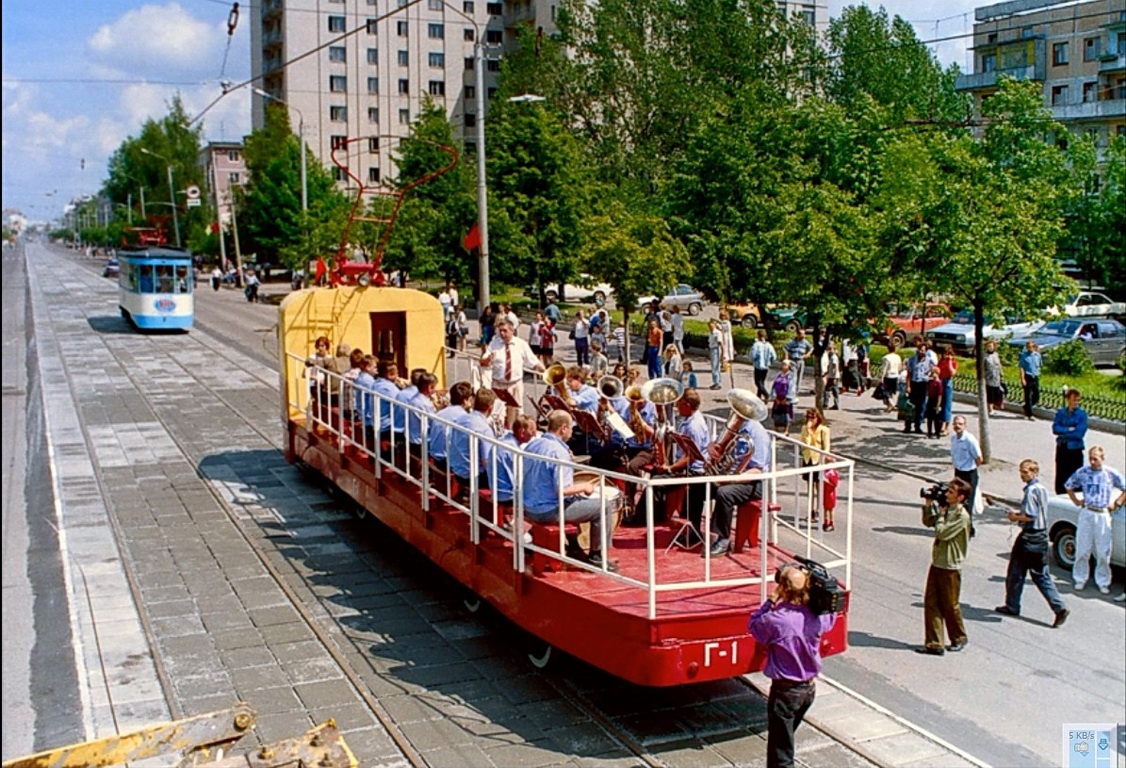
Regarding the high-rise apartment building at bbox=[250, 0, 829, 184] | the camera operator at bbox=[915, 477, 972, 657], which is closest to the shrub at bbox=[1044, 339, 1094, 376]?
the high-rise apartment building at bbox=[250, 0, 829, 184]

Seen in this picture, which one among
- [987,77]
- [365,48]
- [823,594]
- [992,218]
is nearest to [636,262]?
[365,48]

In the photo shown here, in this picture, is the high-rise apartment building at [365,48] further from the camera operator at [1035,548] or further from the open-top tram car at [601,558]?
the camera operator at [1035,548]

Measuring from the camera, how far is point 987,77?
17.7m

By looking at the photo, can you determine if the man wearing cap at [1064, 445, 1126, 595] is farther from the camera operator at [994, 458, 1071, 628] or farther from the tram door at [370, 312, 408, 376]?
the tram door at [370, 312, 408, 376]

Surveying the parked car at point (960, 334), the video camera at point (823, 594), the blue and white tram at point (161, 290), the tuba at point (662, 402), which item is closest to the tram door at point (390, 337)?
the tuba at point (662, 402)

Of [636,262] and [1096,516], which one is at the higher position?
[636,262]

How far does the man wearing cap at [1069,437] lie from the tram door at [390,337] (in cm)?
903

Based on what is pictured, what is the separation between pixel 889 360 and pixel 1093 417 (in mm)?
3704

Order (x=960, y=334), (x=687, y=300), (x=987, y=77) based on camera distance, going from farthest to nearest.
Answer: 1. (x=687, y=300)
2. (x=960, y=334)
3. (x=987, y=77)

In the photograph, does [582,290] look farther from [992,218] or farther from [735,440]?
[735,440]

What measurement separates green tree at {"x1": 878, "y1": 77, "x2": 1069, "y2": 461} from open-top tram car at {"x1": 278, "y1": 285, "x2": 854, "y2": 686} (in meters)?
5.23

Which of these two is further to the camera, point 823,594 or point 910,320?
point 910,320

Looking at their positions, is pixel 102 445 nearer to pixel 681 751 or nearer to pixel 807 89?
pixel 681 751

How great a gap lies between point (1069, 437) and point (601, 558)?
30.4 ft
